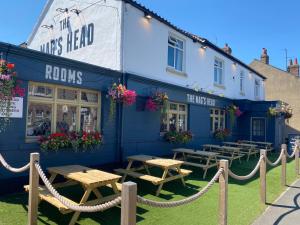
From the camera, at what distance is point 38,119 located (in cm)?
675

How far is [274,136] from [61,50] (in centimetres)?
1375

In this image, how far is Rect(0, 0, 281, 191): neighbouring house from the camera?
6559mm

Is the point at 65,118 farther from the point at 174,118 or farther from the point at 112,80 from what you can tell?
the point at 174,118

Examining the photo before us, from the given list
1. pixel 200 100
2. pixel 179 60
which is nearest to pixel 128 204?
pixel 179 60

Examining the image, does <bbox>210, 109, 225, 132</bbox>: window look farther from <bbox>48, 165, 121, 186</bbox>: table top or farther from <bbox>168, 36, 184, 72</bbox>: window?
<bbox>48, 165, 121, 186</bbox>: table top

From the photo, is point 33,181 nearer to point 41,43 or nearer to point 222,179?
point 222,179

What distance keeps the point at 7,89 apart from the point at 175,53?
26.5 ft

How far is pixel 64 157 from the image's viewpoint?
22.8 feet

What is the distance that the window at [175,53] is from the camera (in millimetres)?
11695

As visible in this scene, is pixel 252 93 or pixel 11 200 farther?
pixel 252 93

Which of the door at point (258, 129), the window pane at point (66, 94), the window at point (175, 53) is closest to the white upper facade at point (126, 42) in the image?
the window at point (175, 53)

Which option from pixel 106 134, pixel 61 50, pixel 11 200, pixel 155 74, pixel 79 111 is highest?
pixel 61 50

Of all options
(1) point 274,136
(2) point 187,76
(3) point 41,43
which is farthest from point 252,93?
(3) point 41,43

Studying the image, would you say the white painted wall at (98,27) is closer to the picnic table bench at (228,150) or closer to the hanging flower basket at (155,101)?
the hanging flower basket at (155,101)
